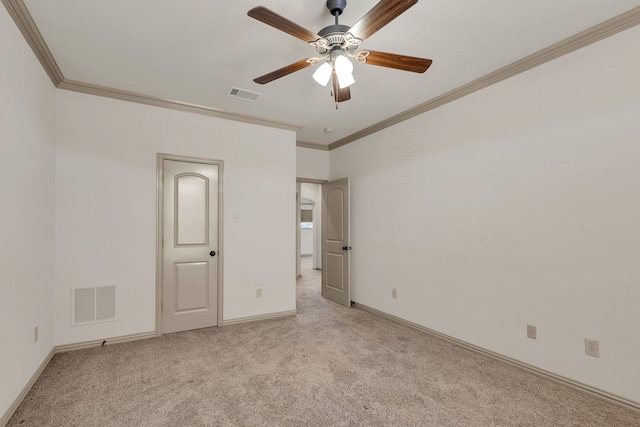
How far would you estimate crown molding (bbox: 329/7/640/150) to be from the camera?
2.23 metres

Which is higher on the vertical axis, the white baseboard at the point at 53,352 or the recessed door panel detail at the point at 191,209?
the recessed door panel detail at the point at 191,209

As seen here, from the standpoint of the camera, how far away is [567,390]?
95.0 inches

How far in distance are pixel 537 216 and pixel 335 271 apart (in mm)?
3159

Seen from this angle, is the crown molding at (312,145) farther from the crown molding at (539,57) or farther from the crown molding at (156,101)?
the crown molding at (539,57)

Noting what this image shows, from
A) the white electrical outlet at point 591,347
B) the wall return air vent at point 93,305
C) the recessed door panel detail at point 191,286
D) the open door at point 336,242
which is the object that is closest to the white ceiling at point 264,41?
the open door at point 336,242

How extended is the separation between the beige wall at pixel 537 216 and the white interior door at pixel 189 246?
245 cm

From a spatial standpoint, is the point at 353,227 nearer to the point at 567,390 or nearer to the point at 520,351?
the point at 520,351

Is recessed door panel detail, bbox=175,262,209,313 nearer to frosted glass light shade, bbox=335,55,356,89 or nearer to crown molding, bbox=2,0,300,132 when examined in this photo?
crown molding, bbox=2,0,300,132

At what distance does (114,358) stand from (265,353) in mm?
1438

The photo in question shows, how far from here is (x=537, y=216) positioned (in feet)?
8.85

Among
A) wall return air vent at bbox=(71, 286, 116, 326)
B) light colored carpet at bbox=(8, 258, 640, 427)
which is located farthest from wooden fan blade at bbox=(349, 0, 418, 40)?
wall return air vent at bbox=(71, 286, 116, 326)

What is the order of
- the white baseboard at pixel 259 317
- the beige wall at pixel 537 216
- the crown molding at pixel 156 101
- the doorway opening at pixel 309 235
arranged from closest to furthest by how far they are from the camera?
the beige wall at pixel 537 216 → the crown molding at pixel 156 101 → the white baseboard at pixel 259 317 → the doorway opening at pixel 309 235

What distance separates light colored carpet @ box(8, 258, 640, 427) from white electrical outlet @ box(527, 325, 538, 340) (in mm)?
322

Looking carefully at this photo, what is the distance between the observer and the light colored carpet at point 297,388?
2074 mm
